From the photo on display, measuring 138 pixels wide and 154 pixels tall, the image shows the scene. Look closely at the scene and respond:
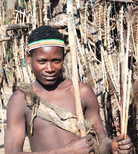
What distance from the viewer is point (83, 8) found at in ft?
10.6

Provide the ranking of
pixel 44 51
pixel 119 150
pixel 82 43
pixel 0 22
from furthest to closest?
pixel 0 22, pixel 82 43, pixel 44 51, pixel 119 150

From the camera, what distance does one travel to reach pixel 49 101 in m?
1.63

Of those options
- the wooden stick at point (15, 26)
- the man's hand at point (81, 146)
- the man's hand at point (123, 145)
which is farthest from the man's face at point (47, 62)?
the wooden stick at point (15, 26)

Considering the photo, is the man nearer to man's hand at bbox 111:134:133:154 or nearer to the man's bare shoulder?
the man's bare shoulder

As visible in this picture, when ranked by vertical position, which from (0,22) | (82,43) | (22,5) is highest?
(22,5)

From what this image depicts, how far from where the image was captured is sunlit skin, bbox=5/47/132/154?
→ 4.83 feet

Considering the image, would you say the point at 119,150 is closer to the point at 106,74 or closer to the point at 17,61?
the point at 106,74

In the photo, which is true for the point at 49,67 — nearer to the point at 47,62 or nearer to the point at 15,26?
the point at 47,62

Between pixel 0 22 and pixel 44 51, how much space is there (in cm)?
260

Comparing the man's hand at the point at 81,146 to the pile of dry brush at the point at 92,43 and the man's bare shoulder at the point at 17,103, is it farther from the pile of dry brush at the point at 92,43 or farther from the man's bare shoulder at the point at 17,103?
the pile of dry brush at the point at 92,43

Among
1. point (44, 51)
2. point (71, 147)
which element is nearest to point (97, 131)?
point (71, 147)

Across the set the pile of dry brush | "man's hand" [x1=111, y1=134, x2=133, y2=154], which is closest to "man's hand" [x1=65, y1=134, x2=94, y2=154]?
"man's hand" [x1=111, y1=134, x2=133, y2=154]

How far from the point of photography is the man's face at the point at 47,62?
1.52 metres

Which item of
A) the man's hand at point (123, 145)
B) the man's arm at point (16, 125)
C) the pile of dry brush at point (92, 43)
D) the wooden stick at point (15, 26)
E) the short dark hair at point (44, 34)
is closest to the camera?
the man's hand at point (123, 145)
